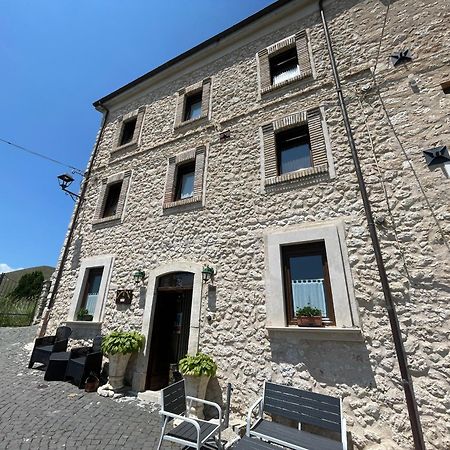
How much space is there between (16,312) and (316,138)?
15.5 metres

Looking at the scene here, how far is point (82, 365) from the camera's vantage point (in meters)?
5.45

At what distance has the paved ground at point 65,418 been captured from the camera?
3322 millimetres

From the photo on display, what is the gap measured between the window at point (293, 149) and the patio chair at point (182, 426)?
4746mm

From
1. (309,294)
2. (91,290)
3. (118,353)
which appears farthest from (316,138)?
(91,290)

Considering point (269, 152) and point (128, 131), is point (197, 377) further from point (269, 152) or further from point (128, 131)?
point (128, 131)

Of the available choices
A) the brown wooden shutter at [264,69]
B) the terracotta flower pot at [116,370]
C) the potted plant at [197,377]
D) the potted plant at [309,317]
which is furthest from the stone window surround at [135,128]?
the potted plant at [309,317]

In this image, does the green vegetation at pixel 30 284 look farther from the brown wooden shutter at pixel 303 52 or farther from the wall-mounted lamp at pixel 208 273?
the brown wooden shutter at pixel 303 52

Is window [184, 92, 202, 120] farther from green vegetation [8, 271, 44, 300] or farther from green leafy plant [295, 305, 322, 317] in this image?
green vegetation [8, 271, 44, 300]

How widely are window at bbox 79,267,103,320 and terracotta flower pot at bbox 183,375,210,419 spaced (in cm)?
408

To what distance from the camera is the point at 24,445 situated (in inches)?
124

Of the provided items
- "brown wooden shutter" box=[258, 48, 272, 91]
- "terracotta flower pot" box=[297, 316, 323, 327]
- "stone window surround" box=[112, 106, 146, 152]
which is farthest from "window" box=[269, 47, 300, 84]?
"terracotta flower pot" box=[297, 316, 323, 327]

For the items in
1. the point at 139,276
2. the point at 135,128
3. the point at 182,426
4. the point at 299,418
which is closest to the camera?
the point at 182,426

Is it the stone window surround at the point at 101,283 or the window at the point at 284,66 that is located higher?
the window at the point at 284,66

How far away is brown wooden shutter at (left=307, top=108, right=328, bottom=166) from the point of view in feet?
17.4
